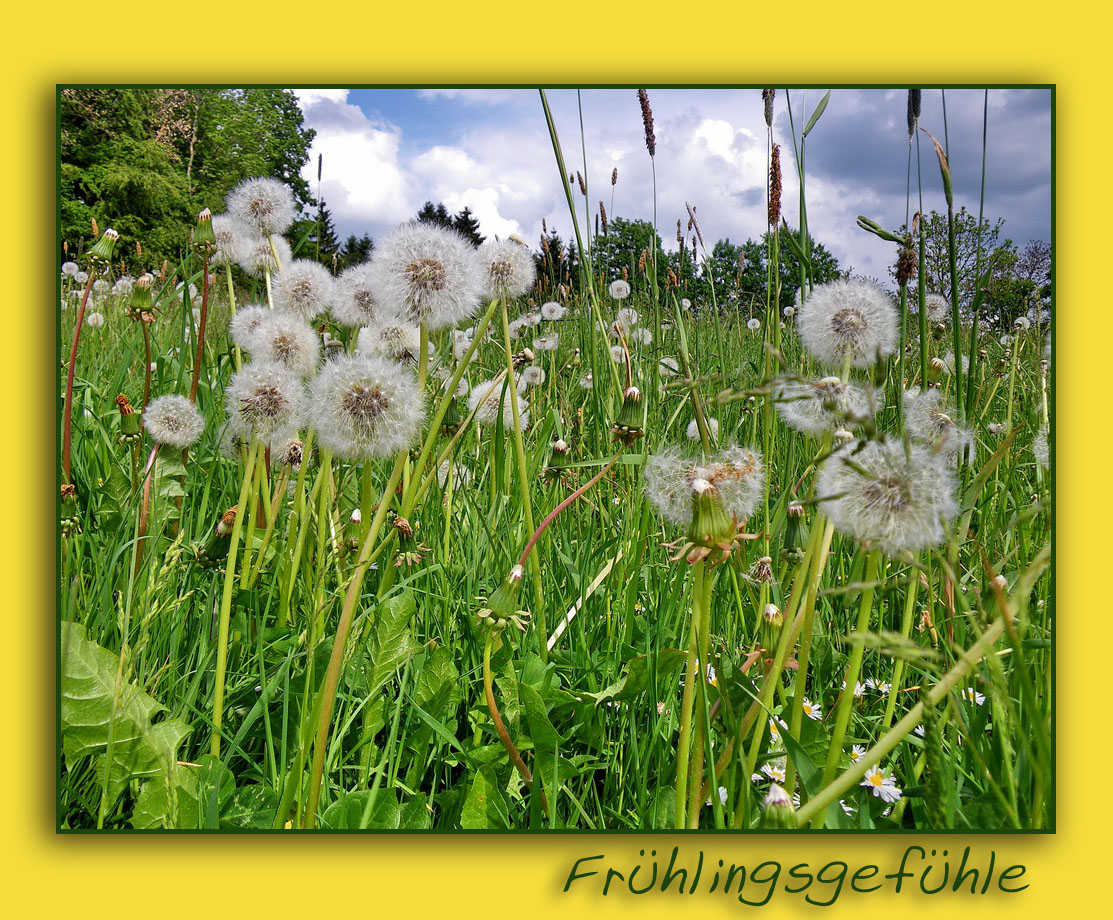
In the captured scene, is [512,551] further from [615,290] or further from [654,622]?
[615,290]

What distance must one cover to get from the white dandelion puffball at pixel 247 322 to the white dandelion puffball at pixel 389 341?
0.16 metres

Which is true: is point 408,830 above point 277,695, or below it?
below

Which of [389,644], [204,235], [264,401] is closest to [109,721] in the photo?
[389,644]

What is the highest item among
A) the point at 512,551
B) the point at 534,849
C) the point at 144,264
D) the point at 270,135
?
the point at 270,135

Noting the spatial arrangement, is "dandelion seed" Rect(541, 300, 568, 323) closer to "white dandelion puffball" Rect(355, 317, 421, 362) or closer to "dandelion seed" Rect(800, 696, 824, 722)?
"white dandelion puffball" Rect(355, 317, 421, 362)

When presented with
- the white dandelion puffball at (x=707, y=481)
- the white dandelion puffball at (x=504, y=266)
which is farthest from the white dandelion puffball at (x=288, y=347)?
the white dandelion puffball at (x=707, y=481)

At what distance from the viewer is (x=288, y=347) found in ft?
3.94

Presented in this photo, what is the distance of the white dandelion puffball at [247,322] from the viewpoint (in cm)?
127

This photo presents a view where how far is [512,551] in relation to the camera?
1492mm

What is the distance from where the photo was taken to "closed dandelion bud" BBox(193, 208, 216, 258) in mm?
1414

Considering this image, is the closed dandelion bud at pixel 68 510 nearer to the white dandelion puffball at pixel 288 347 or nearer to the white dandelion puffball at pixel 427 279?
the white dandelion puffball at pixel 288 347

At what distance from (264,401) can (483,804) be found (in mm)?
651

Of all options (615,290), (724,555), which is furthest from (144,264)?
(724,555)
